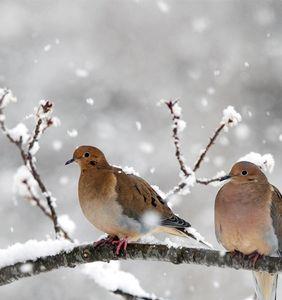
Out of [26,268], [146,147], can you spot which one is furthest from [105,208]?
[146,147]

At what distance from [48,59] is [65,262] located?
9.25 m

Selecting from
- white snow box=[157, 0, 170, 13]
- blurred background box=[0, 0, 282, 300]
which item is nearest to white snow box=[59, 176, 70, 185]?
→ blurred background box=[0, 0, 282, 300]

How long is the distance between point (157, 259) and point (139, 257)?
13 centimetres

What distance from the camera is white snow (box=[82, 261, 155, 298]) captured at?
3678mm

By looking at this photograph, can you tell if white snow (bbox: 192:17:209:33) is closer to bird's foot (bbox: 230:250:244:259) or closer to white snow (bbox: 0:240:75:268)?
bird's foot (bbox: 230:250:244:259)

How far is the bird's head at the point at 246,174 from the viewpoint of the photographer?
373cm

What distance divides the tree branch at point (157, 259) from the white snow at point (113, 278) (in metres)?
0.27

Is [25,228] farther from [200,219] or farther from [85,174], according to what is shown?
[85,174]

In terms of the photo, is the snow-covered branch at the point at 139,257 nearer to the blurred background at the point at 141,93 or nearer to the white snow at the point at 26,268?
the white snow at the point at 26,268

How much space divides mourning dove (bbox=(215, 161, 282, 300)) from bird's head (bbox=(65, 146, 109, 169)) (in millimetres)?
705

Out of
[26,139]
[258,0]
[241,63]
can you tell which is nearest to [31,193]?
[26,139]

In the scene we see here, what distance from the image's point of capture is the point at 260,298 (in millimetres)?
3811

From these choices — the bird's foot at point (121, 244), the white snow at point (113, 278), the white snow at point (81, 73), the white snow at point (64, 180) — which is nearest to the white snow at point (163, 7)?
the white snow at point (81, 73)

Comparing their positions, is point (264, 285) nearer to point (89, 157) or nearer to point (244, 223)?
point (244, 223)
